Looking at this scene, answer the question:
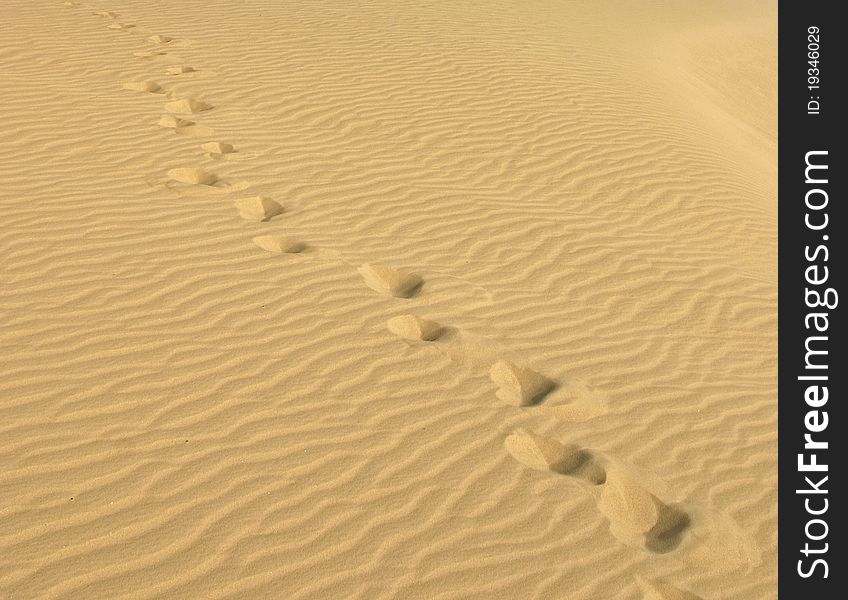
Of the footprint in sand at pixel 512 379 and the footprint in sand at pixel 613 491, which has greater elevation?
the footprint in sand at pixel 512 379

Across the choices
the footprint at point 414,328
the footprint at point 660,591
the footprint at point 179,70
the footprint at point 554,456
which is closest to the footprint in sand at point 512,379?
the footprint at point 414,328

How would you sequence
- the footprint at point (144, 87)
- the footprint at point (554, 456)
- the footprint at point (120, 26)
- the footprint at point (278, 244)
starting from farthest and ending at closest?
the footprint at point (120, 26) < the footprint at point (144, 87) < the footprint at point (278, 244) < the footprint at point (554, 456)

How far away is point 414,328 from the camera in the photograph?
4.55m

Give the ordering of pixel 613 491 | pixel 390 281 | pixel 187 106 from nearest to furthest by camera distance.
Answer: pixel 613 491, pixel 390 281, pixel 187 106

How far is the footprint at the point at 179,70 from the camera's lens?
8146mm

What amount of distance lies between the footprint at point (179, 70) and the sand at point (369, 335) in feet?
0.19

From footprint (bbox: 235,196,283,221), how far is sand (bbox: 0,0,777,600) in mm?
19

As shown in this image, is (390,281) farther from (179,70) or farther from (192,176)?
(179,70)

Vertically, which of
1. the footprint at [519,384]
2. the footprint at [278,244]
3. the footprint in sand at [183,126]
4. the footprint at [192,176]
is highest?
the footprint in sand at [183,126]

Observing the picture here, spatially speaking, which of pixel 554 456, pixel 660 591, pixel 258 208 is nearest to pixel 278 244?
pixel 258 208

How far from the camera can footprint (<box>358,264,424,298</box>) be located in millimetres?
4941

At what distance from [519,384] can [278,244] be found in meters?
1.98

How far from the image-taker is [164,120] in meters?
6.96

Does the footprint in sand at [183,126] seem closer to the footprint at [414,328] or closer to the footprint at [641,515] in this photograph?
the footprint at [414,328]
